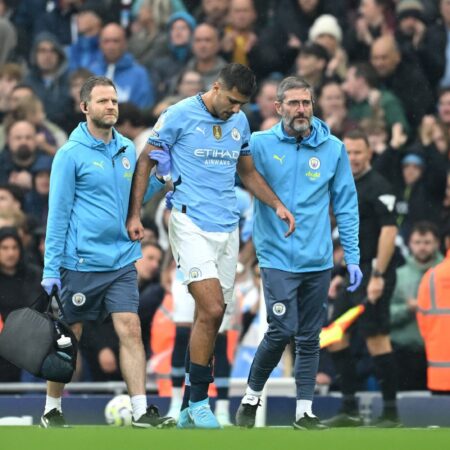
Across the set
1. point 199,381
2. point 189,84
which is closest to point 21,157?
point 189,84

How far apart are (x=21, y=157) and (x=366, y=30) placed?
3.92 meters

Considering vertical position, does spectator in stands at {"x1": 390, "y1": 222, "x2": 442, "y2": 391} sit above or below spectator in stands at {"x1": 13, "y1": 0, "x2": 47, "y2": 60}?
below

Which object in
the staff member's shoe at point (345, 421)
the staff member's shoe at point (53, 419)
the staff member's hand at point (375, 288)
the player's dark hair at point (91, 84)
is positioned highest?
the player's dark hair at point (91, 84)

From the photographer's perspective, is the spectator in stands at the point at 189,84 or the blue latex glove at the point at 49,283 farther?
the spectator in stands at the point at 189,84

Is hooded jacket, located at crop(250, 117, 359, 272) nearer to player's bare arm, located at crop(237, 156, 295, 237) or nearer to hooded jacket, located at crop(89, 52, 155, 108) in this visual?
player's bare arm, located at crop(237, 156, 295, 237)

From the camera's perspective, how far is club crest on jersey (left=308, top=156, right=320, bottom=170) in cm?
1164

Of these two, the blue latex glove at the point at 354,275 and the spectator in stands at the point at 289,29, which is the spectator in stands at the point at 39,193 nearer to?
the spectator in stands at the point at 289,29

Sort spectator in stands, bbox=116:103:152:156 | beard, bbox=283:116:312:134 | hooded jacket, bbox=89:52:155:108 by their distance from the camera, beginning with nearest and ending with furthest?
beard, bbox=283:116:312:134 → spectator in stands, bbox=116:103:152:156 → hooded jacket, bbox=89:52:155:108

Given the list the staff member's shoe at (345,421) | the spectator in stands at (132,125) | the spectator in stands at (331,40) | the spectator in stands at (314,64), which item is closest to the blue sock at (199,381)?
the staff member's shoe at (345,421)

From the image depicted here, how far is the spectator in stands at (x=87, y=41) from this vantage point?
19.3 m

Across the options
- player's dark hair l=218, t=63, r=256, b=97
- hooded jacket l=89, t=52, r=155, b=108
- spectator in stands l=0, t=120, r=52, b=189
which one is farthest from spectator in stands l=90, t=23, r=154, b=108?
player's dark hair l=218, t=63, r=256, b=97

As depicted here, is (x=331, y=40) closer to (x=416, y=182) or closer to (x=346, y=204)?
(x=416, y=182)

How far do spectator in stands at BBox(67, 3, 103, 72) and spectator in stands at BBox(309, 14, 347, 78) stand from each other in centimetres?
239

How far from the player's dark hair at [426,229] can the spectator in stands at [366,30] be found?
3.25 m
